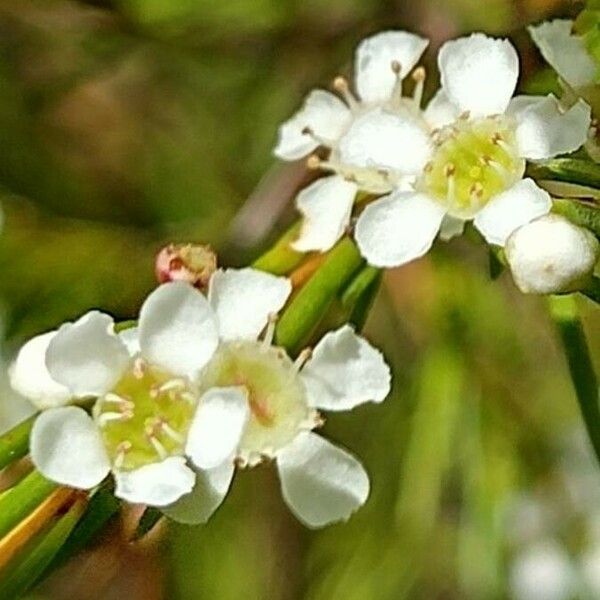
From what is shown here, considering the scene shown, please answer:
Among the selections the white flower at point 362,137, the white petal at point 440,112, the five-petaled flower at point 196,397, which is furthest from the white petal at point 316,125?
the five-petaled flower at point 196,397

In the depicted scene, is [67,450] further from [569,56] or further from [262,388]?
[569,56]

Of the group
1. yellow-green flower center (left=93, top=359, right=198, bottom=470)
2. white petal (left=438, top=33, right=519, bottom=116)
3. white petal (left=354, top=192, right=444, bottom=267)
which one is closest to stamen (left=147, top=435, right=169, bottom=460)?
yellow-green flower center (left=93, top=359, right=198, bottom=470)

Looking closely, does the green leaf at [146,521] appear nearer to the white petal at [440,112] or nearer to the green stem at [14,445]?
the green stem at [14,445]

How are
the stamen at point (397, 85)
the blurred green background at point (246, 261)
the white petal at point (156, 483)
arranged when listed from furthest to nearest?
the blurred green background at point (246, 261) < the stamen at point (397, 85) < the white petal at point (156, 483)

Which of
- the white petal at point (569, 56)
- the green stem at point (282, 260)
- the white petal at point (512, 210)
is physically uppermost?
the white petal at point (569, 56)

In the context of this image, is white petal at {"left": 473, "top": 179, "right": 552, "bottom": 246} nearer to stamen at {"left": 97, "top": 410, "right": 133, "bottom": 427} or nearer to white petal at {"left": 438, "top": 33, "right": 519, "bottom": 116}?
white petal at {"left": 438, "top": 33, "right": 519, "bottom": 116}

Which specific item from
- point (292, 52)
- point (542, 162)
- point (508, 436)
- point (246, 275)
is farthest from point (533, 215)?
point (292, 52)

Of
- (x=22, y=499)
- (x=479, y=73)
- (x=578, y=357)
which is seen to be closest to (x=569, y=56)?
(x=479, y=73)

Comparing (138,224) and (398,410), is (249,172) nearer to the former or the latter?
(138,224)
